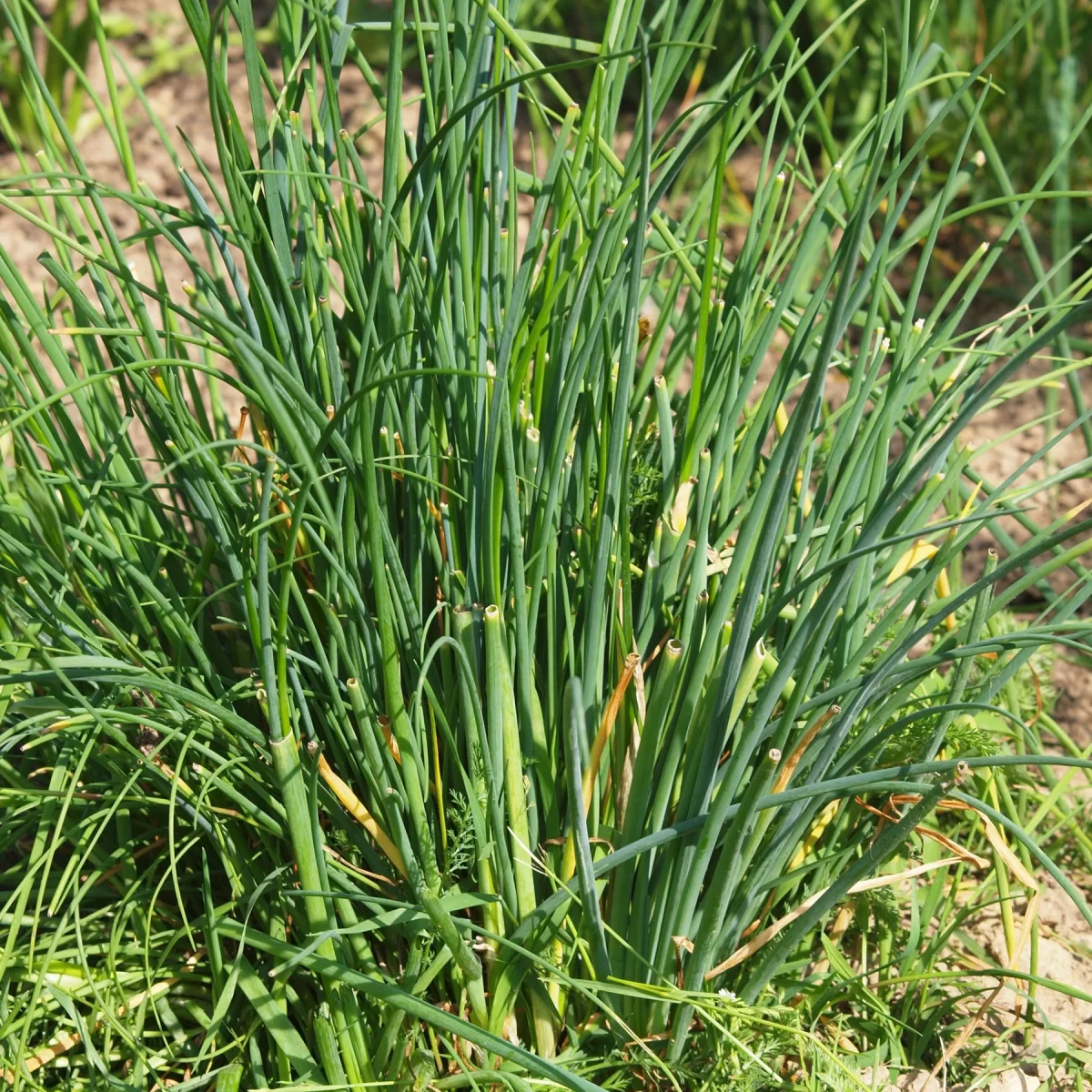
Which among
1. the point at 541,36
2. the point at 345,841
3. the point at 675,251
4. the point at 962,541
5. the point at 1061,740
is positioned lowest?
the point at 1061,740

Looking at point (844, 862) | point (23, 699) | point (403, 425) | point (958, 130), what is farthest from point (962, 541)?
point (958, 130)

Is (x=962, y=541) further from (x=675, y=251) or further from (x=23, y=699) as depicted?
(x=23, y=699)

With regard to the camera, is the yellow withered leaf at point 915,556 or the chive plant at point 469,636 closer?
the chive plant at point 469,636

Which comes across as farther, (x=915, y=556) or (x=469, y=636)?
(x=915, y=556)

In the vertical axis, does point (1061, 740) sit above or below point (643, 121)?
below

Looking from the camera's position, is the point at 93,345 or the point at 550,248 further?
the point at 93,345

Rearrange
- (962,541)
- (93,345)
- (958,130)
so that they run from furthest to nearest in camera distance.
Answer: (958,130) → (93,345) → (962,541)

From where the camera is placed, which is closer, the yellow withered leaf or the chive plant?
the chive plant

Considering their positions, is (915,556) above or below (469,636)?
below
